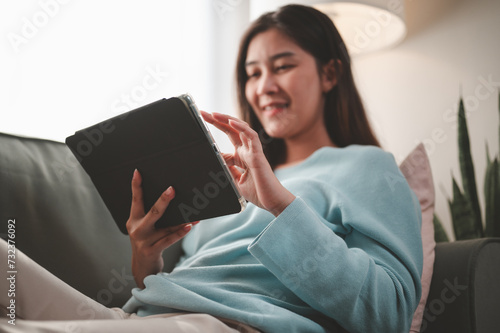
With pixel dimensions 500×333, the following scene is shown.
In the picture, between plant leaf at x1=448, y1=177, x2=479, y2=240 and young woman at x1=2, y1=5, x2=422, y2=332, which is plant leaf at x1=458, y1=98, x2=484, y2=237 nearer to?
plant leaf at x1=448, y1=177, x2=479, y2=240

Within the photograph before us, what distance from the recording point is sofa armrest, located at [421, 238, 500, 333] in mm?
776

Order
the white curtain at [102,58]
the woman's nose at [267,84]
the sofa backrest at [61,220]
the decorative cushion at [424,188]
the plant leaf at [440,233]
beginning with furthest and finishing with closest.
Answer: the plant leaf at [440,233] → the white curtain at [102,58] → the woman's nose at [267,84] → the decorative cushion at [424,188] → the sofa backrest at [61,220]

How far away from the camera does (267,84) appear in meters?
1.11

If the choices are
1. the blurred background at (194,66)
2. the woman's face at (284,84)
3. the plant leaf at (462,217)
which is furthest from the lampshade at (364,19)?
the plant leaf at (462,217)

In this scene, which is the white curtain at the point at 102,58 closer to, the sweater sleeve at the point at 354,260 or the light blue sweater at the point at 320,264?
the light blue sweater at the point at 320,264

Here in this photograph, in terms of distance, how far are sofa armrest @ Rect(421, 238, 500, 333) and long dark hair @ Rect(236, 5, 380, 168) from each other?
42cm

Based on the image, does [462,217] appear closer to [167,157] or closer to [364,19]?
[364,19]

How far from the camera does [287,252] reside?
715 mm

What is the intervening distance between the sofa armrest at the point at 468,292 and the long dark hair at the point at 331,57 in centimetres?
42

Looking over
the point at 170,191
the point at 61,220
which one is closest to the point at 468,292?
the point at 170,191

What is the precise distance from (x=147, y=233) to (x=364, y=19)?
113 centimetres

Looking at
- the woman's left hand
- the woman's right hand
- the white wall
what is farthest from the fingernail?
the white wall

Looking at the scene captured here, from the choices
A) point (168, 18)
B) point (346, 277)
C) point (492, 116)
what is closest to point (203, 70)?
point (168, 18)

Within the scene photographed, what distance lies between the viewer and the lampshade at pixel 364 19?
1428 mm
